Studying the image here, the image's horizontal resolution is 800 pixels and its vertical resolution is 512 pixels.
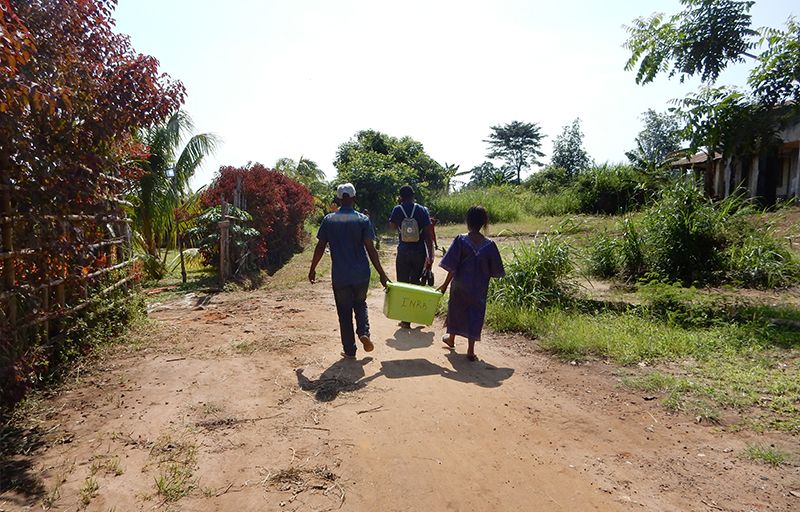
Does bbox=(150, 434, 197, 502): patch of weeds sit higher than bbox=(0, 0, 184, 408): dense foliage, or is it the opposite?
bbox=(0, 0, 184, 408): dense foliage

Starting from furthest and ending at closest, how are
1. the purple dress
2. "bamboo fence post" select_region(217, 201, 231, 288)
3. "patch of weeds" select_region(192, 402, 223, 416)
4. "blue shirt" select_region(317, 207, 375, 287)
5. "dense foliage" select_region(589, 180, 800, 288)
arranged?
1. "bamboo fence post" select_region(217, 201, 231, 288)
2. "dense foliage" select_region(589, 180, 800, 288)
3. the purple dress
4. "blue shirt" select_region(317, 207, 375, 287)
5. "patch of weeds" select_region(192, 402, 223, 416)

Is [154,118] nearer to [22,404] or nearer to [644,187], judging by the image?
[22,404]

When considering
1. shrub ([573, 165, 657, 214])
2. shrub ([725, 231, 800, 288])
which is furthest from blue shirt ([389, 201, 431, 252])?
shrub ([573, 165, 657, 214])

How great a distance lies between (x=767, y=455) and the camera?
11.8 feet

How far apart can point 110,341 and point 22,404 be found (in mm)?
1736

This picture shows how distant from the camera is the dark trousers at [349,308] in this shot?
544cm

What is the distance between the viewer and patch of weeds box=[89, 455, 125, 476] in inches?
129

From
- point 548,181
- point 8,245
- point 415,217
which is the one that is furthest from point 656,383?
point 548,181

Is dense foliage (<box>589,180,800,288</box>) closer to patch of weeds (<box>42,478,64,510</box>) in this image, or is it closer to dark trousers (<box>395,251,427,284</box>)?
dark trousers (<box>395,251,427,284</box>)

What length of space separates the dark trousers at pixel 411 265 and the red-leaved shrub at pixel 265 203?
5.76 meters

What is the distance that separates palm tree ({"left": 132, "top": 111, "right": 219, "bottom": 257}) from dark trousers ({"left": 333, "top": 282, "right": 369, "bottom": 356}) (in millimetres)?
9339

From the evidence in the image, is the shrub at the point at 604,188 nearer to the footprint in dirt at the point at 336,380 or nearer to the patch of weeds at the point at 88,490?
the footprint in dirt at the point at 336,380

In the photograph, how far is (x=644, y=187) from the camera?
1193 centimetres

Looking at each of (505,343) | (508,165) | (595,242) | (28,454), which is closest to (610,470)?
(505,343)
